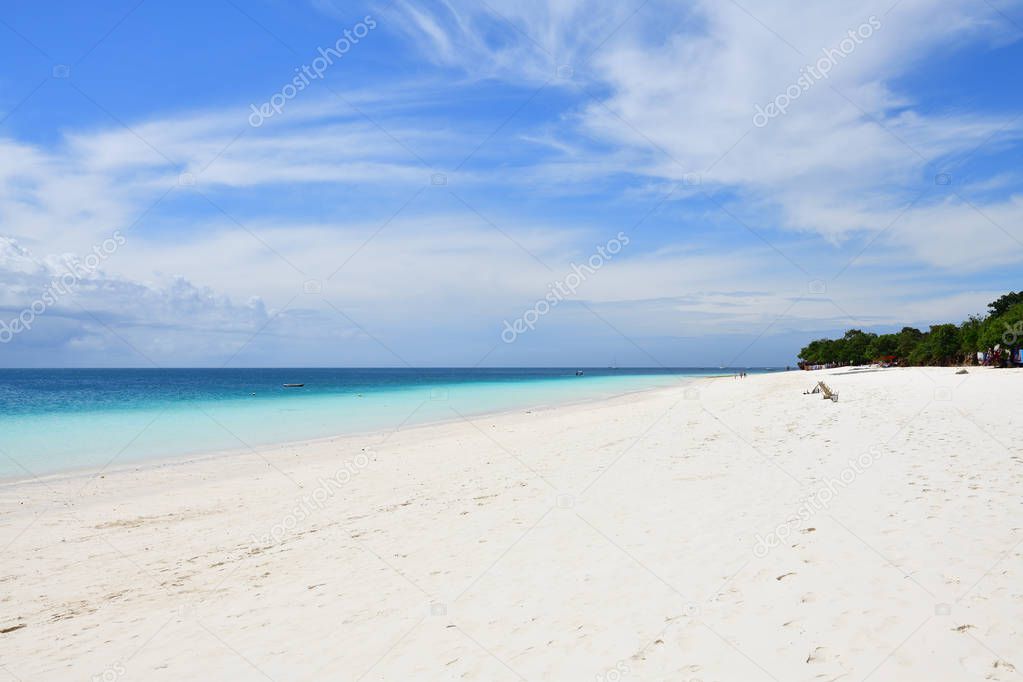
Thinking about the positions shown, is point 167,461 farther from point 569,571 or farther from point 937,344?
point 937,344

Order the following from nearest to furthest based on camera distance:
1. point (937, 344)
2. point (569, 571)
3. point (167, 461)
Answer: point (569, 571), point (167, 461), point (937, 344)

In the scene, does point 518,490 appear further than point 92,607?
Yes

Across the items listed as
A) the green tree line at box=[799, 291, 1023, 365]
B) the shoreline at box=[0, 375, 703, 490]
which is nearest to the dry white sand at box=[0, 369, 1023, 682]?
the shoreline at box=[0, 375, 703, 490]

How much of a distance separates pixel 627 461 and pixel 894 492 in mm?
5583

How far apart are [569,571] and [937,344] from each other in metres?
73.0

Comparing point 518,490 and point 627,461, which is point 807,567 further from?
point 627,461

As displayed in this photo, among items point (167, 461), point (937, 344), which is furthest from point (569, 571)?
point (937, 344)

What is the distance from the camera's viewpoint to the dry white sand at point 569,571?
4.70 m

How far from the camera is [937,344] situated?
63.1 m

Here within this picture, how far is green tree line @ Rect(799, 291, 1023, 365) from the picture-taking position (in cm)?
4934

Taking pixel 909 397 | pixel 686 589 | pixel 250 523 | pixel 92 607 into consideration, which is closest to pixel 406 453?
pixel 250 523

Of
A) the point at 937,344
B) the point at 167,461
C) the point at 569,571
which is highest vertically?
the point at 937,344

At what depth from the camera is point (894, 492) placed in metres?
8.30

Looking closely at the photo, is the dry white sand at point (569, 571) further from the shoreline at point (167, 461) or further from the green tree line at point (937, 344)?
the green tree line at point (937, 344)
